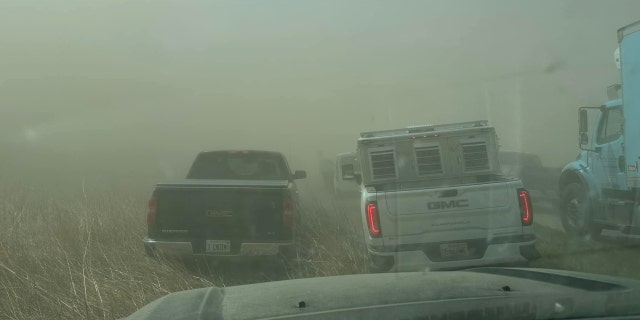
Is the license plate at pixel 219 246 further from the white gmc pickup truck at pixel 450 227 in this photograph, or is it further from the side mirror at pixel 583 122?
the side mirror at pixel 583 122

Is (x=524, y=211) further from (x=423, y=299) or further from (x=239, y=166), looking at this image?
(x=239, y=166)

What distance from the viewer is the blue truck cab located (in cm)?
1086

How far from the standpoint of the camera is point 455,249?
28.0ft

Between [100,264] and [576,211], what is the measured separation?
8797 millimetres

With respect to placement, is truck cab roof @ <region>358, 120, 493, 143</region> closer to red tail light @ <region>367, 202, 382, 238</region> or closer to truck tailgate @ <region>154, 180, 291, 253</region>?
truck tailgate @ <region>154, 180, 291, 253</region>

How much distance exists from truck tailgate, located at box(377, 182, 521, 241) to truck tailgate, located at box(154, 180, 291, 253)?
1611 mm

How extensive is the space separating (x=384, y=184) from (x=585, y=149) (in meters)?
4.40

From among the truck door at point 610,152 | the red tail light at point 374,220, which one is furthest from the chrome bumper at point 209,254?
the truck door at point 610,152

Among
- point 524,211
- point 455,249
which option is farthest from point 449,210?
point 524,211

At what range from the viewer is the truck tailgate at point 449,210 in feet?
27.8

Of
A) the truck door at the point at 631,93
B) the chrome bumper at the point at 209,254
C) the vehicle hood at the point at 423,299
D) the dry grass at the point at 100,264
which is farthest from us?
the truck door at the point at 631,93

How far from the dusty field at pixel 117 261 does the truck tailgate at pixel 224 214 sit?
463mm

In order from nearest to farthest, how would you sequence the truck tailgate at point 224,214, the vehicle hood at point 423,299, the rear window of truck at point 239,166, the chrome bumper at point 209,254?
the vehicle hood at point 423,299, the chrome bumper at point 209,254, the truck tailgate at point 224,214, the rear window of truck at point 239,166

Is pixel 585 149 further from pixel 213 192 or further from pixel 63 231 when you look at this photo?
pixel 63 231
